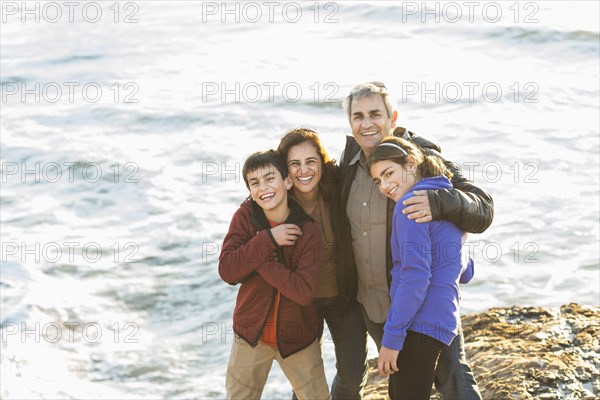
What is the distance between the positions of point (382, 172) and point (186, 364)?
13.9ft

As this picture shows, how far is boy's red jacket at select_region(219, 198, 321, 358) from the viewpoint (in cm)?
362

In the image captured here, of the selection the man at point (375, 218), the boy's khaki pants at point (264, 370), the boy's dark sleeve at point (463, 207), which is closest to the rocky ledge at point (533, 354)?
the man at point (375, 218)

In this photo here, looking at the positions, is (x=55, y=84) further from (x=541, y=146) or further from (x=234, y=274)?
(x=234, y=274)

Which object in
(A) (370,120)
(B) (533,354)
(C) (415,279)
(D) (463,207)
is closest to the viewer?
(C) (415,279)

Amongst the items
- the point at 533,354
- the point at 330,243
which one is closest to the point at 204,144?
the point at 533,354

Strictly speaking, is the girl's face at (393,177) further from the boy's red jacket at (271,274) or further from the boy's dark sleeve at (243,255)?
the boy's dark sleeve at (243,255)

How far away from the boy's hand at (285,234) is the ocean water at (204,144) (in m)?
3.07

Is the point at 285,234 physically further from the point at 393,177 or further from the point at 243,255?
the point at 393,177

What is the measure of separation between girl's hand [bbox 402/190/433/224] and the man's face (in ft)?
1.59

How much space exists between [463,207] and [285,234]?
31.9 inches

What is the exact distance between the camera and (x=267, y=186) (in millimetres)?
3709

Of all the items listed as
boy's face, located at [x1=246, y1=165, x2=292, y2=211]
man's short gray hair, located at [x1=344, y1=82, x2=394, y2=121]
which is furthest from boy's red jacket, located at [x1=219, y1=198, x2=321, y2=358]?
man's short gray hair, located at [x1=344, y1=82, x2=394, y2=121]

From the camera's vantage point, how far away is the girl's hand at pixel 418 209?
10.8 feet

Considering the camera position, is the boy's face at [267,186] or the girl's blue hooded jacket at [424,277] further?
the boy's face at [267,186]
